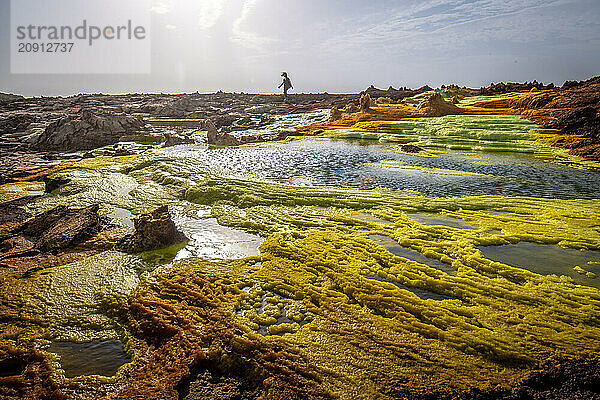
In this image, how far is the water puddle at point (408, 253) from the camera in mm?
6820

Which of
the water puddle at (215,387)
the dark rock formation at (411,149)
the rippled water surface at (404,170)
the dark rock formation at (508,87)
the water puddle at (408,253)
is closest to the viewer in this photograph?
the water puddle at (215,387)

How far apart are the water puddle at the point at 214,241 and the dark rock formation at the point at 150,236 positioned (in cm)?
53

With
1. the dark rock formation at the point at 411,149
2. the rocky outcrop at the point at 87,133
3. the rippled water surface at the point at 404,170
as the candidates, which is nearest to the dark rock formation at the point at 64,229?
the rippled water surface at the point at 404,170

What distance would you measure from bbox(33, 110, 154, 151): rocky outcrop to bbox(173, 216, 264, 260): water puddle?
2143 centimetres

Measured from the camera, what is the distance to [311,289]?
6.02m

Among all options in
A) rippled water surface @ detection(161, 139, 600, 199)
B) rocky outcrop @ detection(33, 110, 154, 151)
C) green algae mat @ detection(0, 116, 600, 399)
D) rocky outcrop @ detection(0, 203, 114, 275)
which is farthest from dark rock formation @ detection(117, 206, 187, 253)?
rocky outcrop @ detection(33, 110, 154, 151)

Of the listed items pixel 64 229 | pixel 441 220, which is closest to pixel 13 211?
pixel 64 229

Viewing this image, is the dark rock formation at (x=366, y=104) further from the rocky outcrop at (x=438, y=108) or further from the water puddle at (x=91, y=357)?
the water puddle at (x=91, y=357)

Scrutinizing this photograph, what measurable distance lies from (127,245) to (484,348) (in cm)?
787

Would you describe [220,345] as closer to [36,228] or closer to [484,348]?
[484,348]

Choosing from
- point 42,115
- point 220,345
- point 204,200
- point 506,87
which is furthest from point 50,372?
point 506,87

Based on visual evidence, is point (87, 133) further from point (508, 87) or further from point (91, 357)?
point (508, 87)

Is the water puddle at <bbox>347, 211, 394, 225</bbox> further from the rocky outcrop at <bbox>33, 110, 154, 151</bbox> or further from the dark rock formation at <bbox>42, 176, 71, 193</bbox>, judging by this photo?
the rocky outcrop at <bbox>33, 110, 154, 151</bbox>

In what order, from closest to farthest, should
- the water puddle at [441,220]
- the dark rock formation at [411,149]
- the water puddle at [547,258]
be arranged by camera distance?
the water puddle at [547,258], the water puddle at [441,220], the dark rock formation at [411,149]
